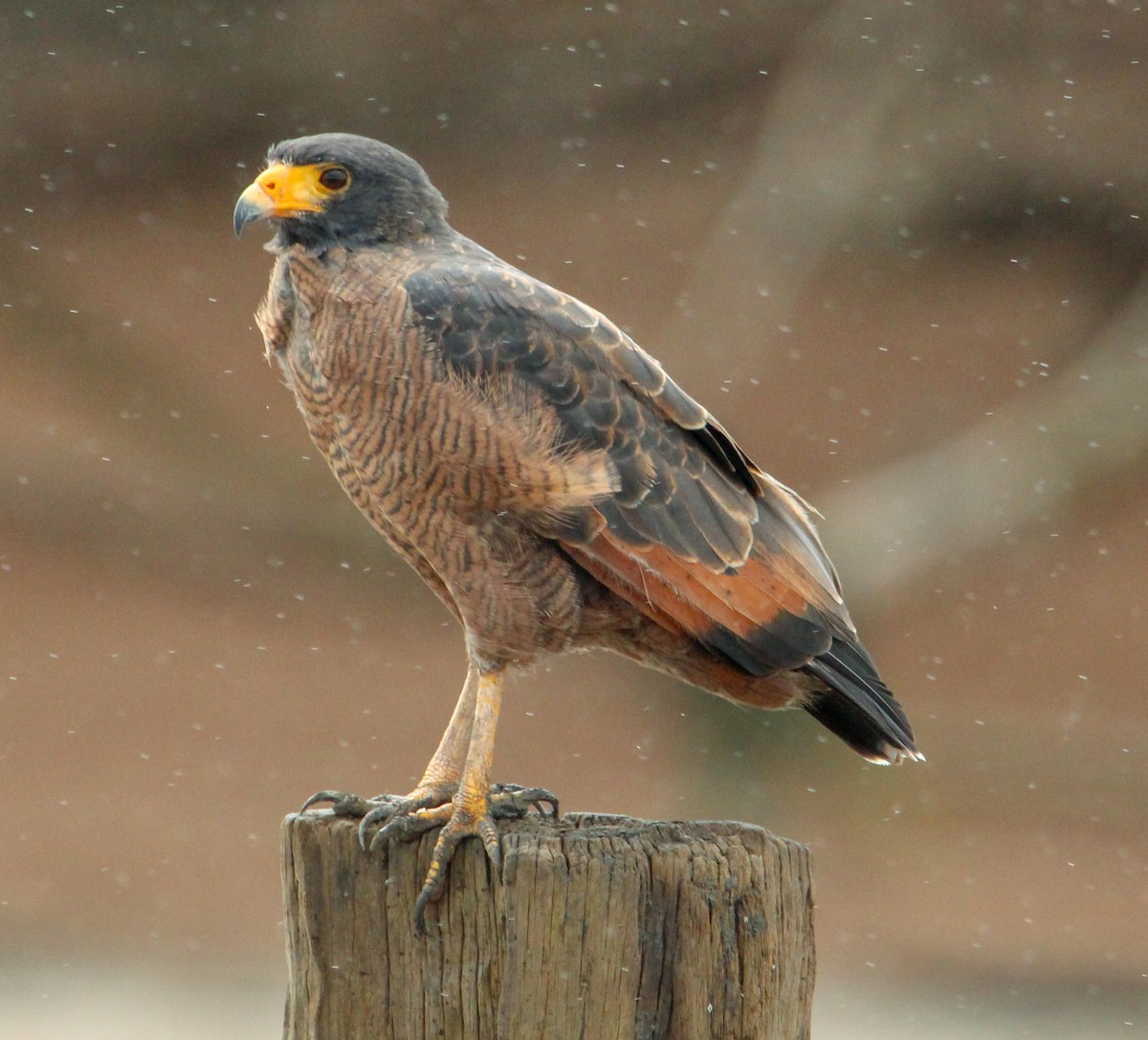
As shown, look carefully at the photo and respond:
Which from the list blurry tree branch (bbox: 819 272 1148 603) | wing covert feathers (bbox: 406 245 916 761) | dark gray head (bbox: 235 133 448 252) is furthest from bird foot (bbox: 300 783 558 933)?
blurry tree branch (bbox: 819 272 1148 603)

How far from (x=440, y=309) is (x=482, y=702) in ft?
1.93

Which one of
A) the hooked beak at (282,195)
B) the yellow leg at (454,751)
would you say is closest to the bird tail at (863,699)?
the yellow leg at (454,751)

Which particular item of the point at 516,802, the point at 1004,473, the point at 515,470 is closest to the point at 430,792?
the point at 516,802

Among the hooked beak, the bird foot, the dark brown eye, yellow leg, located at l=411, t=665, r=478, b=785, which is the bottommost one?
the bird foot

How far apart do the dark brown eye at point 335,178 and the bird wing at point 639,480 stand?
7.5 inches

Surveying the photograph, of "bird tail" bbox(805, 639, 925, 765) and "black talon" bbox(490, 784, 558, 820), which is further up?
"bird tail" bbox(805, 639, 925, 765)

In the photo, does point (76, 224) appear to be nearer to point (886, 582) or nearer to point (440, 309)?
point (886, 582)

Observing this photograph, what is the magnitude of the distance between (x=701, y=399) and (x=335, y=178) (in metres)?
3.48

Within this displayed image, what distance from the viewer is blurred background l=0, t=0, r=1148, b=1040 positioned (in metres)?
5.84

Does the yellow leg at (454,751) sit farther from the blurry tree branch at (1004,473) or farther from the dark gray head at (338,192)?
the blurry tree branch at (1004,473)

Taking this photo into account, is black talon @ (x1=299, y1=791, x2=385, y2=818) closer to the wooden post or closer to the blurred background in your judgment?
the wooden post

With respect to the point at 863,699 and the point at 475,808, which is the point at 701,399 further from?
the point at 475,808

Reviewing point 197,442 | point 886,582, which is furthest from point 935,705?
point 197,442

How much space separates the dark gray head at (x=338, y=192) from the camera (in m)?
2.33
